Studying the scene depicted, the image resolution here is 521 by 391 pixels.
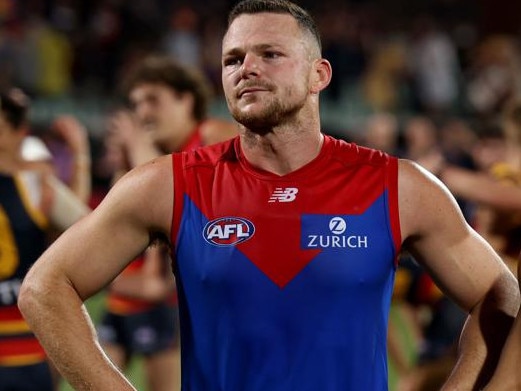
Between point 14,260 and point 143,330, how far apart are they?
97.3 inches

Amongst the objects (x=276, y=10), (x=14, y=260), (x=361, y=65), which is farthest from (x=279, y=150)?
(x=361, y=65)

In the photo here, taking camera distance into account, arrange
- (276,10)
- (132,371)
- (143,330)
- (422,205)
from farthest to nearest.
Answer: (132,371), (143,330), (276,10), (422,205)

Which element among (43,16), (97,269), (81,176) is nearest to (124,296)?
(81,176)

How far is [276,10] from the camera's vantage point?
3.76 metres

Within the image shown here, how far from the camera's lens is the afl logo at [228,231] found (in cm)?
358

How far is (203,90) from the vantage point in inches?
287

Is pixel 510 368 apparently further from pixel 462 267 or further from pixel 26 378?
pixel 26 378

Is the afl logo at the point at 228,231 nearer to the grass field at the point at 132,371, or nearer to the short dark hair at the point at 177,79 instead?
the short dark hair at the point at 177,79

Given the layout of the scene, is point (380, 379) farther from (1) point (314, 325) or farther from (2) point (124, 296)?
(2) point (124, 296)

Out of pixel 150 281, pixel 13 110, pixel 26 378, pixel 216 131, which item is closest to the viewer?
pixel 26 378

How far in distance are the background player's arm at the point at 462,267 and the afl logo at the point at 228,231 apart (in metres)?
0.48

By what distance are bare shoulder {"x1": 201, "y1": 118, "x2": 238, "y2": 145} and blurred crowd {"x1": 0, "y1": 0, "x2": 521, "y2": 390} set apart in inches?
103

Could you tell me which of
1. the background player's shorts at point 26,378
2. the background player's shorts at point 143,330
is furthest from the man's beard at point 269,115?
the background player's shorts at point 143,330

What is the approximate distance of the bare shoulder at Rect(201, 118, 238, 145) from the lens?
663cm
